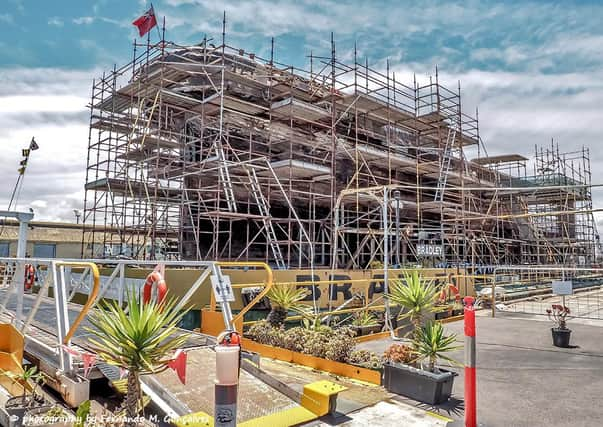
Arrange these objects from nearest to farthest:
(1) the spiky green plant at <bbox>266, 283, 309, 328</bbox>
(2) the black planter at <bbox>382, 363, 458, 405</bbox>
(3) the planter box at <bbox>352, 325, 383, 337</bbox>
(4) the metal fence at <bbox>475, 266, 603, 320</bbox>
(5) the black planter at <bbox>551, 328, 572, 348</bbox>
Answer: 1. (2) the black planter at <bbox>382, 363, 458, 405</bbox>
2. (1) the spiky green plant at <bbox>266, 283, 309, 328</bbox>
3. (5) the black planter at <bbox>551, 328, 572, 348</bbox>
4. (3) the planter box at <bbox>352, 325, 383, 337</bbox>
5. (4) the metal fence at <bbox>475, 266, 603, 320</bbox>

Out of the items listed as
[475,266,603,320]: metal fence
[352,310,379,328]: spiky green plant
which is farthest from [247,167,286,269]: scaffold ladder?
[475,266,603,320]: metal fence

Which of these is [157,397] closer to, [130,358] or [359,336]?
[130,358]

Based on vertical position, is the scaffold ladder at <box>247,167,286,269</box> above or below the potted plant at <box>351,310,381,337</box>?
above

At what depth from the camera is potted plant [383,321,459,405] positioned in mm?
5520

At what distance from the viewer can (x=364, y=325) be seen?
9.79m

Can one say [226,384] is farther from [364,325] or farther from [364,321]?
[364,321]

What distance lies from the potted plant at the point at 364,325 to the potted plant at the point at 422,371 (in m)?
3.12

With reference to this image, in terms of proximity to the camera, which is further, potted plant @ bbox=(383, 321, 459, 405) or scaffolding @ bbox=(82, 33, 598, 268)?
scaffolding @ bbox=(82, 33, 598, 268)

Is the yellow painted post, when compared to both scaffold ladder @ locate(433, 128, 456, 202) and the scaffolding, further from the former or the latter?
scaffold ladder @ locate(433, 128, 456, 202)

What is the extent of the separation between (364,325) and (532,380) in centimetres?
383

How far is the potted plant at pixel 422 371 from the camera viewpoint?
5.52 meters

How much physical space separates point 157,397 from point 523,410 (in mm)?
4225

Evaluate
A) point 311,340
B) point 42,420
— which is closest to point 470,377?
point 311,340

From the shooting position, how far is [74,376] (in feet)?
15.6
